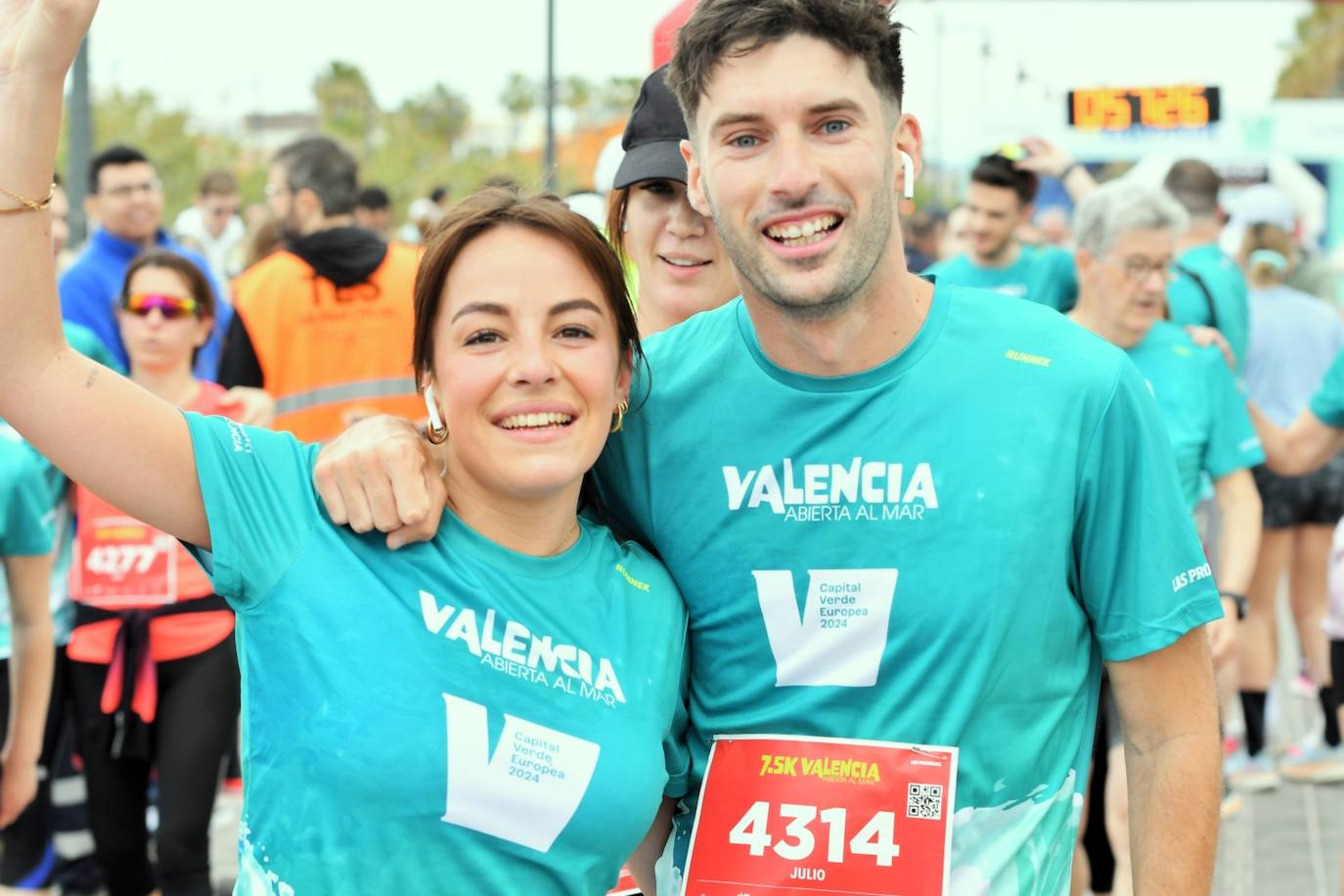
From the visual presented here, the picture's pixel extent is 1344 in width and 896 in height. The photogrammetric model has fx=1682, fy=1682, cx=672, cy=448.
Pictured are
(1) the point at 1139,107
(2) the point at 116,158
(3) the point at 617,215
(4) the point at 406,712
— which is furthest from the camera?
(1) the point at 1139,107

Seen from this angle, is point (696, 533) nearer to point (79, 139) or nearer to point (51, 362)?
point (51, 362)

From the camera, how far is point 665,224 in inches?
143

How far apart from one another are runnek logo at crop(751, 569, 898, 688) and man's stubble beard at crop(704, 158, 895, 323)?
388 mm

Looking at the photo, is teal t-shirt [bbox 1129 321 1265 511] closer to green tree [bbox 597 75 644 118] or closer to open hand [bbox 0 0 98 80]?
open hand [bbox 0 0 98 80]

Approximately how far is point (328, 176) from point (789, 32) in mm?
4254

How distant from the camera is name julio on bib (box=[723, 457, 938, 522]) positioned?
2.44 meters

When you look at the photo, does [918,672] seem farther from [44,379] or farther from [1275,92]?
[1275,92]

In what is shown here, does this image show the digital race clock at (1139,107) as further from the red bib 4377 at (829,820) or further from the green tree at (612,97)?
the green tree at (612,97)

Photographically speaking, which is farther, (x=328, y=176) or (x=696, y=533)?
(x=328, y=176)

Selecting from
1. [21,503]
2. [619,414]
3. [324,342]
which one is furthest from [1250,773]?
[619,414]

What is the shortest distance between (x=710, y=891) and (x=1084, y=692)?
2.11 feet

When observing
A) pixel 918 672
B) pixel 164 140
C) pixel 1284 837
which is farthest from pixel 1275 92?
pixel 918 672

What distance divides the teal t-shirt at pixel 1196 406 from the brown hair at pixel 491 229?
312 centimetres

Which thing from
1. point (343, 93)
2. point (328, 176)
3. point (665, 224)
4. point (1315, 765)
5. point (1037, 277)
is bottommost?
point (1315, 765)
